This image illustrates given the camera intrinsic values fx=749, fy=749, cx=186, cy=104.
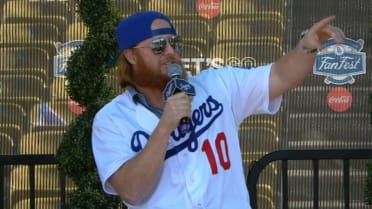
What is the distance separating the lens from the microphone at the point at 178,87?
2.36m

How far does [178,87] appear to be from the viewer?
2357 mm

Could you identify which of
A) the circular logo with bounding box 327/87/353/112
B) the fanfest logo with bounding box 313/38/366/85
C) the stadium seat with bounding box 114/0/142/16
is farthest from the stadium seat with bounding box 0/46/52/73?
the circular logo with bounding box 327/87/353/112

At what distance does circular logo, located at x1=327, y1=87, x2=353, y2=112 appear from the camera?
589 cm

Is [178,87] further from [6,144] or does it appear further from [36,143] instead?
[6,144]

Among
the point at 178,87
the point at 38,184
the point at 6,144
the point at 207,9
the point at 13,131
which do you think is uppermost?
the point at 207,9

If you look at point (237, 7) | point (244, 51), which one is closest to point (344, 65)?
point (244, 51)

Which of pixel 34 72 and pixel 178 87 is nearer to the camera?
pixel 178 87

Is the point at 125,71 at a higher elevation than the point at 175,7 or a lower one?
lower

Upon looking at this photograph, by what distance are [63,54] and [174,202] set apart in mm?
3616

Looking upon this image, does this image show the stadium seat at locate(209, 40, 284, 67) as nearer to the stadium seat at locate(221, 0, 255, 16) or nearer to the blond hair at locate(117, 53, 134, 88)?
the stadium seat at locate(221, 0, 255, 16)

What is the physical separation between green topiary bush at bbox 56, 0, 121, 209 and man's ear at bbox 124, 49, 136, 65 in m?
1.95

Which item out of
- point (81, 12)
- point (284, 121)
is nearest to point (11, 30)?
point (81, 12)

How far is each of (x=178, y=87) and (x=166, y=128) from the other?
14cm

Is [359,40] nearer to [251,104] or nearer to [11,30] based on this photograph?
[11,30]
